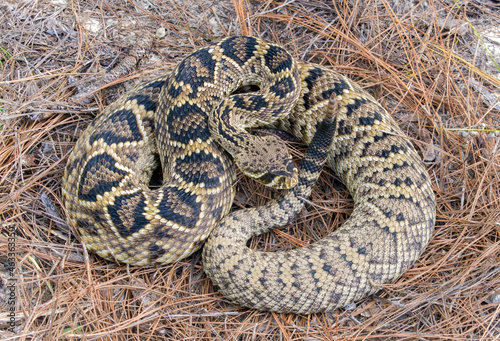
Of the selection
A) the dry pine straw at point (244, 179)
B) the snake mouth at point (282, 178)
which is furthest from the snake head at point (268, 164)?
the dry pine straw at point (244, 179)

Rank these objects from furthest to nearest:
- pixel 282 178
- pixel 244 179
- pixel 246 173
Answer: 1. pixel 244 179
2. pixel 246 173
3. pixel 282 178

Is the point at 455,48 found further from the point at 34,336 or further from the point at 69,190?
the point at 34,336

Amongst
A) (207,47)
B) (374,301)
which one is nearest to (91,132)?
(207,47)

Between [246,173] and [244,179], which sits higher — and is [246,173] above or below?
above

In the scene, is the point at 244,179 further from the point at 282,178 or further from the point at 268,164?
the point at 282,178

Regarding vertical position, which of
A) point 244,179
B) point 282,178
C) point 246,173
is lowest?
point 244,179

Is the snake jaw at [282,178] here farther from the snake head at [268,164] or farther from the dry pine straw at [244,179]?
the dry pine straw at [244,179]

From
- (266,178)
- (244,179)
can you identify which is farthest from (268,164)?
(244,179)

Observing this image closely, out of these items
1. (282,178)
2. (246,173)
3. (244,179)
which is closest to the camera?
(282,178)
